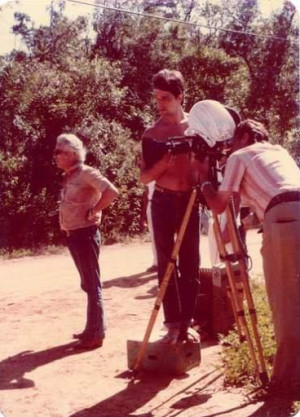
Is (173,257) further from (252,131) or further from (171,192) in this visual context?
(252,131)

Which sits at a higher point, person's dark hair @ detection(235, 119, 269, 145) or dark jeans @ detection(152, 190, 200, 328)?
person's dark hair @ detection(235, 119, 269, 145)

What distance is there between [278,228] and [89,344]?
2069 mm

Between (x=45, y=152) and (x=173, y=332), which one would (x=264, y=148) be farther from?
(x=45, y=152)

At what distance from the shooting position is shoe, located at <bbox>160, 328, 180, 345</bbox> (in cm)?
433

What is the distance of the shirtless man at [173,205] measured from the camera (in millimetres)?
4184

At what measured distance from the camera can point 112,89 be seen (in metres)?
5.21

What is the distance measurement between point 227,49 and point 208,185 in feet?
6.03

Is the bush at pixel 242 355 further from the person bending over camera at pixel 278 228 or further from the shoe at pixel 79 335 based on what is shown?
the shoe at pixel 79 335

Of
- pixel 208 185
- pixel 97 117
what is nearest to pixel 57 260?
pixel 97 117

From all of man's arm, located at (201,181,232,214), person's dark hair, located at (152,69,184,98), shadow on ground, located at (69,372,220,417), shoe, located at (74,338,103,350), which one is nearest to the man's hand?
man's arm, located at (201,181,232,214)

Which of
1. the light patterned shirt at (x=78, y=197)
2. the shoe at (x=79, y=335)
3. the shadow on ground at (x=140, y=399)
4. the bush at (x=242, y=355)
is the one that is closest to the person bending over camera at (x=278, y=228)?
the bush at (x=242, y=355)

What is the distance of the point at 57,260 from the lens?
21.6 feet

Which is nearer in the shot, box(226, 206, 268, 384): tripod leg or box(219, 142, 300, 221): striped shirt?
box(219, 142, 300, 221): striped shirt

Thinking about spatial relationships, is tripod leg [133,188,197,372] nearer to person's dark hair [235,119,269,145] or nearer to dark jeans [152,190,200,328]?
dark jeans [152,190,200,328]
